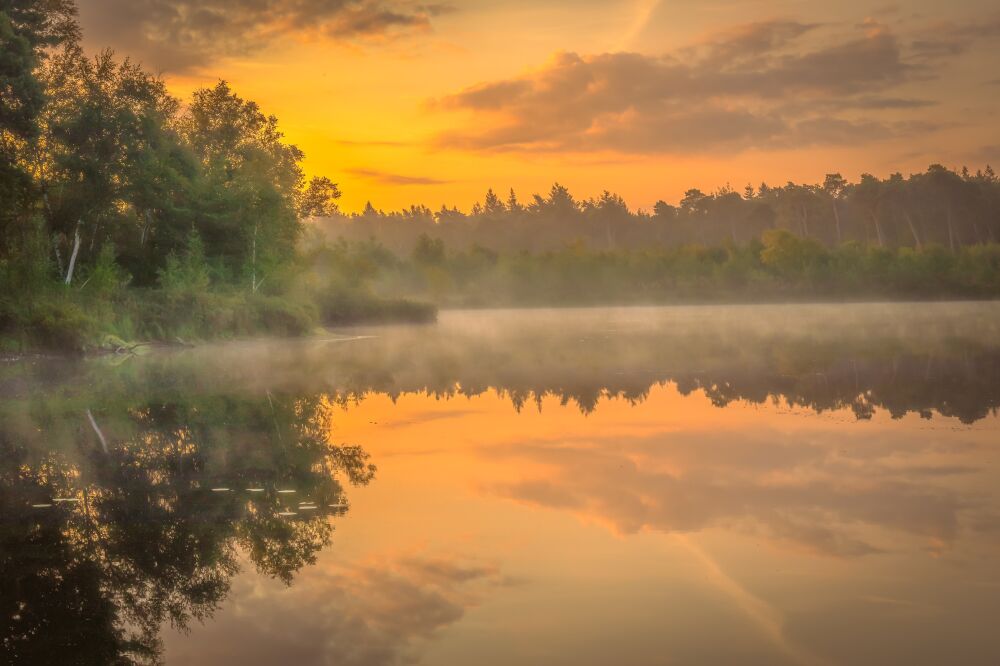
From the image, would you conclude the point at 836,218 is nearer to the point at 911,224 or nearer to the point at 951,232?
the point at 911,224

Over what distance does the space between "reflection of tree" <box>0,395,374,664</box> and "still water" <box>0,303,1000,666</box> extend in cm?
4

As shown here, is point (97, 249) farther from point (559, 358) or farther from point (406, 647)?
point (406, 647)

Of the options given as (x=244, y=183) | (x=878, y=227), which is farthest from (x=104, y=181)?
(x=878, y=227)

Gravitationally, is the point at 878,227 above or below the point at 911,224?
below

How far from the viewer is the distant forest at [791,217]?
130 metres

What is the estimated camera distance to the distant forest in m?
130

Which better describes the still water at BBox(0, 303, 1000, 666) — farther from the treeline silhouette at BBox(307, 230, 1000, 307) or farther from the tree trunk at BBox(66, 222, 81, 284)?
the treeline silhouette at BBox(307, 230, 1000, 307)

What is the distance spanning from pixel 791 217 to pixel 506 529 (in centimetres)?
14405

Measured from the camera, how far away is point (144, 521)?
8438 mm

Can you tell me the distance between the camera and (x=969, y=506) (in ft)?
28.1

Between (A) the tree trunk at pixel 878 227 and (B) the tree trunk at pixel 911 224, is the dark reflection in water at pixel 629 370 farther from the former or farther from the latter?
(B) the tree trunk at pixel 911 224

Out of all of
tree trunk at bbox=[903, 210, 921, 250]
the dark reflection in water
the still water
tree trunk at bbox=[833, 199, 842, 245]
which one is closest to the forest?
the dark reflection in water

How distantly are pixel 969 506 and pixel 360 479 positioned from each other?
657 cm

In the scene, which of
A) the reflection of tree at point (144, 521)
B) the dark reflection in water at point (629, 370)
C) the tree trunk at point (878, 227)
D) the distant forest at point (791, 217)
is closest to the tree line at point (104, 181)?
the dark reflection in water at point (629, 370)
